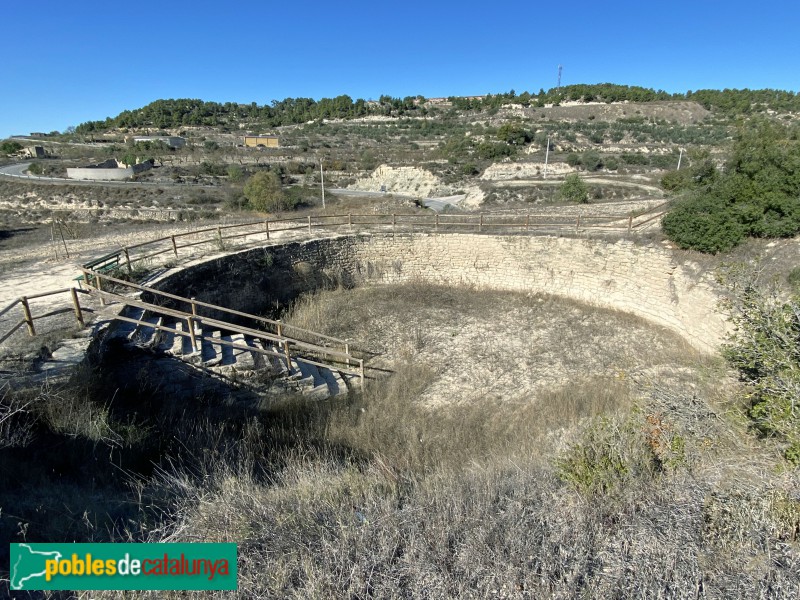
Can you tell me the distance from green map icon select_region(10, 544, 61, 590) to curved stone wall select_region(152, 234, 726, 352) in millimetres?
8662

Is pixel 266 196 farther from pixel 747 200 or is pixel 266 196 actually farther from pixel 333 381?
pixel 747 200

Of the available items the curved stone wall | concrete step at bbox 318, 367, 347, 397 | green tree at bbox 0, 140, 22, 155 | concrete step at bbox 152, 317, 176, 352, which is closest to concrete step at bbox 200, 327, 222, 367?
concrete step at bbox 152, 317, 176, 352

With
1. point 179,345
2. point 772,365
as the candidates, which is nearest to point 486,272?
point 179,345

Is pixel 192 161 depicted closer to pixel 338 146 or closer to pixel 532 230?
pixel 338 146

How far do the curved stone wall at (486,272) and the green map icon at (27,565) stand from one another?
341 inches

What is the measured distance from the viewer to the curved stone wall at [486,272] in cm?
1198

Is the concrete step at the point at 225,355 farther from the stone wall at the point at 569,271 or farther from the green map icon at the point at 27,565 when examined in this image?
the stone wall at the point at 569,271

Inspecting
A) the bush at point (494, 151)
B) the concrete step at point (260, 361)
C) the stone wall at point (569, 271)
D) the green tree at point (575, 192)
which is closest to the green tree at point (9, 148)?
the bush at point (494, 151)

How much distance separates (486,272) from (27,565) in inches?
568

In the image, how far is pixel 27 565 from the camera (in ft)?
9.80

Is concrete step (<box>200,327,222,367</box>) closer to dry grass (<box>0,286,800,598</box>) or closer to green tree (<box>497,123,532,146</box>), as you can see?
dry grass (<box>0,286,800,598</box>)

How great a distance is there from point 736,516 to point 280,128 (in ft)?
292

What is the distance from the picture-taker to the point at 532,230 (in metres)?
16.1

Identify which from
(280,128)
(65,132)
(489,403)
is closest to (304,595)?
(489,403)
